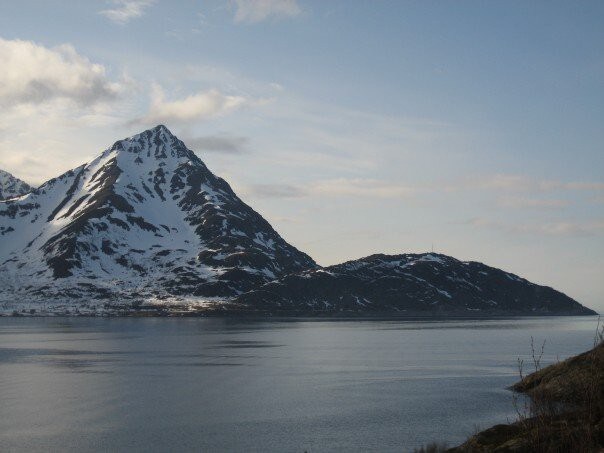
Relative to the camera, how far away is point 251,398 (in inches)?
3076

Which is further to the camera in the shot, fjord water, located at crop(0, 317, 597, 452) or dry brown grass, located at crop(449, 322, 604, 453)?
fjord water, located at crop(0, 317, 597, 452)

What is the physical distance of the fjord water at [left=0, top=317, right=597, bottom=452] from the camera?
Answer: 55062mm

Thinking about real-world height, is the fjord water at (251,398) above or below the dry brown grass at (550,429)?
below

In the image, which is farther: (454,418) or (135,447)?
(454,418)

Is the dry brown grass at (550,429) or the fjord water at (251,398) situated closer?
the dry brown grass at (550,429)

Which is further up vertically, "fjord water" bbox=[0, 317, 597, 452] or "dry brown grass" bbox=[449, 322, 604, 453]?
"dry brown grass" bbox=[449, 322, 604, 453]

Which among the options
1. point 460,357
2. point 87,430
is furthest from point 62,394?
point 460,357

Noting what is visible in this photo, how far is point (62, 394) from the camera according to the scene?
80.8 m

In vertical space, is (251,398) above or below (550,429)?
below

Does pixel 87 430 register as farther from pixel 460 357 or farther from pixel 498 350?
pixel 498 350

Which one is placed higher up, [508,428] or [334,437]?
[508,428]

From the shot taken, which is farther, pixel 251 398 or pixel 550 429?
pixel 251 398

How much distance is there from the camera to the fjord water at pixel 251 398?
5506cm

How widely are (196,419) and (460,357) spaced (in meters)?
77.5
